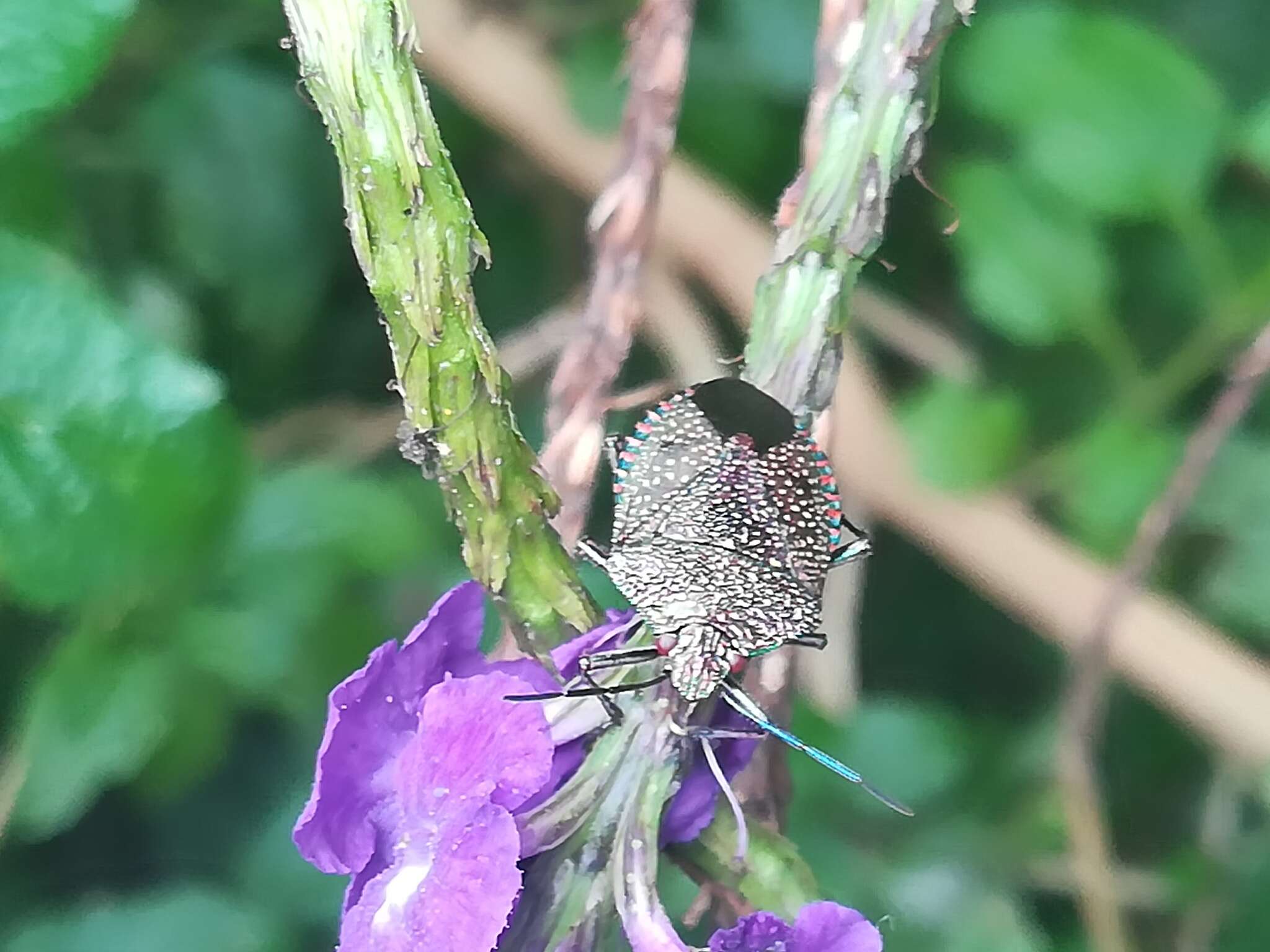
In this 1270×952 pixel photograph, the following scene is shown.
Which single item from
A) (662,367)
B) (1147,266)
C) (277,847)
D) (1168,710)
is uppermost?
(1147,266)

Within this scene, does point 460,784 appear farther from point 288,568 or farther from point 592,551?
point 288,568

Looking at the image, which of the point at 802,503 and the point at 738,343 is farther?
the point at 738,343

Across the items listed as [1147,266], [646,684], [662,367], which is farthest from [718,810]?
[1147,266]

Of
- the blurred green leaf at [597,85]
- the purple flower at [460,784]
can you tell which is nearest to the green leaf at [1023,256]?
the blurred green leaf at [597,85]

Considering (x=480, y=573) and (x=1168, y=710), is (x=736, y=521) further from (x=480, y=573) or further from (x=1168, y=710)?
(x=1168, y=710)

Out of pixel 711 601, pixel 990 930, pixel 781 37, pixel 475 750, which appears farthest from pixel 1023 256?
pixel 475 750

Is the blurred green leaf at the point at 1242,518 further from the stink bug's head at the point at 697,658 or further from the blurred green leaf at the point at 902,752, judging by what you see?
the stink bug's head at the point at 697,658

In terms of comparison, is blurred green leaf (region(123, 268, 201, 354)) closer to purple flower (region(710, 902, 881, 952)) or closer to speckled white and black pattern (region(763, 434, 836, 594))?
speckled white and black pattern (region(763, 434, 836, 594))
